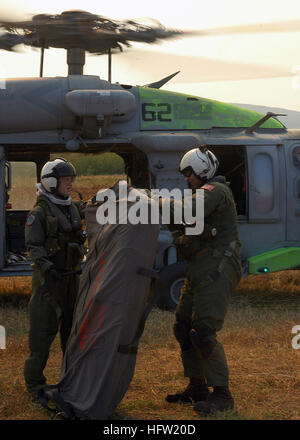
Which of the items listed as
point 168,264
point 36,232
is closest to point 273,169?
point 168,264

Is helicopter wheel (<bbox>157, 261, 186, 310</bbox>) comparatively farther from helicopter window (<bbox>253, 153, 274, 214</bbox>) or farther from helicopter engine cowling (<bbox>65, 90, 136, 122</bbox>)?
helicopter engine cowling (<bbox>65, 90, 136, 122</bbox>)

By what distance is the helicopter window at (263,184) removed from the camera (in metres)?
9.43

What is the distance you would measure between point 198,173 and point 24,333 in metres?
3.48

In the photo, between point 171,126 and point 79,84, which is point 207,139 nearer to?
point 171,126

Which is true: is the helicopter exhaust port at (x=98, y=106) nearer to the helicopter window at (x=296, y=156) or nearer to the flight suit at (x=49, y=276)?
the helicopter window at (x=296, y=156)

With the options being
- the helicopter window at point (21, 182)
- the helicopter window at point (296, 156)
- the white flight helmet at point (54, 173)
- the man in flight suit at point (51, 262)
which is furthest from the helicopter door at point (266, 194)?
the white flight helmet at point (54, 173)

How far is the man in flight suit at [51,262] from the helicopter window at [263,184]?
4.52 meters

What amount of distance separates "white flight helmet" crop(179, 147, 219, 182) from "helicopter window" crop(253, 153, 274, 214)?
4335 millimetres

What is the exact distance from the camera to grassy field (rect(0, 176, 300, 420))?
509 centimetres

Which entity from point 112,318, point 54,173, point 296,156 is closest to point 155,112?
point 296,156

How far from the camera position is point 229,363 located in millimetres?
6496

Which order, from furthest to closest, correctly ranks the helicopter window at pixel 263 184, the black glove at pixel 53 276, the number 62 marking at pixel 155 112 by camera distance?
1. the number 62 marking at pixel 155 112
2. the helicopter window at pixel 263 184
3. the black glove at pixel 53 276

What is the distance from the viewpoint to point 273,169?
9.52 meters

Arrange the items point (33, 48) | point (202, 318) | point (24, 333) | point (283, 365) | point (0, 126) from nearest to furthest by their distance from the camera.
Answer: point (202, 318), point (283, 365), point (24, 333), point (0, 126), point (33, 48)
